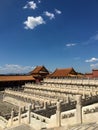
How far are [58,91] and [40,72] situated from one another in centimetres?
2895

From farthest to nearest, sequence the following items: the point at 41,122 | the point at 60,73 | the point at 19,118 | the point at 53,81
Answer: the point at 60,73
the point at 53,81
the point at 19,118
the point at 41,122

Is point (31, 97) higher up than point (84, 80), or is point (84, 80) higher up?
point (84, 80)

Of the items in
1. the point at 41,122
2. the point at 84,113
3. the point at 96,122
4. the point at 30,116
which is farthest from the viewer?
the point at 30,116

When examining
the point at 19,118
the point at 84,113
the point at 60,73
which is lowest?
the point at 19,118

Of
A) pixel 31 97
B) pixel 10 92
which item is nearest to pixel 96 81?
pixel 31 97

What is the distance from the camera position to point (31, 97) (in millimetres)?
36812

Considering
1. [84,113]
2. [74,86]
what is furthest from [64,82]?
[84,113]

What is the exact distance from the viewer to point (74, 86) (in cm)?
3975

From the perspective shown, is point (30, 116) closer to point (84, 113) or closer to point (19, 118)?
point (19, 118)

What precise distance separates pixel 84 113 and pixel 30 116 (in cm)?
650

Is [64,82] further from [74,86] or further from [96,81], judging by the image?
[96,81]

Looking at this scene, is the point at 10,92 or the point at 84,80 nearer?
the point at 84,80

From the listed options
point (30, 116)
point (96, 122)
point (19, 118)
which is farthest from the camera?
point (19, 118)

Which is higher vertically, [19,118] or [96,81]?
[96,81]
